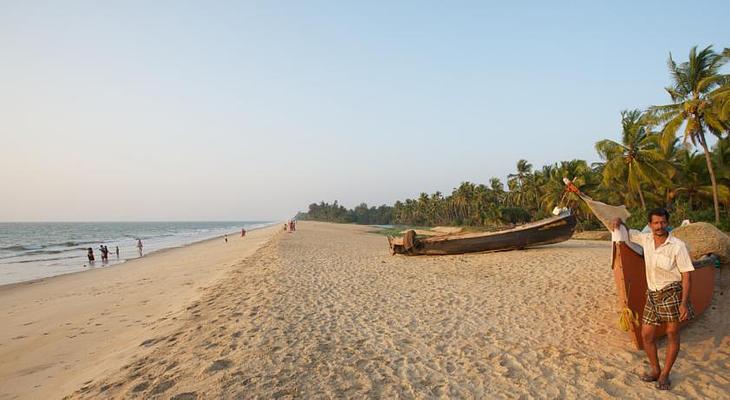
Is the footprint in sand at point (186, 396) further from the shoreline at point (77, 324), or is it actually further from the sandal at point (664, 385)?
the sandal at point (664, 385)

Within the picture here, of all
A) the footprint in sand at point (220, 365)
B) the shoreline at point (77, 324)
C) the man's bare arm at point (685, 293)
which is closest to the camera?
the man's bare arm at point (685, 293)

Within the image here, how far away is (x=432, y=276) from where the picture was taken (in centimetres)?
1038

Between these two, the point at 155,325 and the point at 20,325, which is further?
the point at 20,325

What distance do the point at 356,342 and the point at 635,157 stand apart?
2463 cm

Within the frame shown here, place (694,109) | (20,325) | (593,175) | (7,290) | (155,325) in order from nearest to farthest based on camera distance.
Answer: (155,325) → (20,325) → (7,290) → (694,109) → (593,175)

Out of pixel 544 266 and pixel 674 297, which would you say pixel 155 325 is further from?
pixel 544 266

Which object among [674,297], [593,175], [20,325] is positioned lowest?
[20,325]

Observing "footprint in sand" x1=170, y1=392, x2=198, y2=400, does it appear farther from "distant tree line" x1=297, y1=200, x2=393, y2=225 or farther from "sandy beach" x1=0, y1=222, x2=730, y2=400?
"distant tree line" x1=297, y1=200, x2=393, y2=225

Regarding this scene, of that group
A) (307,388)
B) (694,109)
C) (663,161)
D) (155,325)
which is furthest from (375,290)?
(663,161)

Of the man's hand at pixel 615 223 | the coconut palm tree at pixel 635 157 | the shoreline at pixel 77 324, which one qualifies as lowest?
the shoreline at pixel 77 324

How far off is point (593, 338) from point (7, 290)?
682 inches

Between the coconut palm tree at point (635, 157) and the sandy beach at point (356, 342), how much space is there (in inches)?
640

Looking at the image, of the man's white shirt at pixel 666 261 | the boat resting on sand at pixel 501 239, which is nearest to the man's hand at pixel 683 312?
the man's white shirt at pixel 666 261

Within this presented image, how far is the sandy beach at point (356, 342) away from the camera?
153 inches
